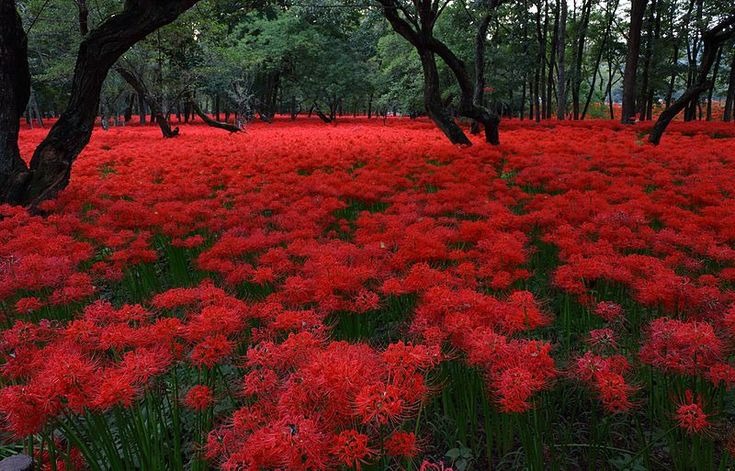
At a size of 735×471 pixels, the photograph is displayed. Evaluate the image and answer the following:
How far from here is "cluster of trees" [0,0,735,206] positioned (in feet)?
23.7

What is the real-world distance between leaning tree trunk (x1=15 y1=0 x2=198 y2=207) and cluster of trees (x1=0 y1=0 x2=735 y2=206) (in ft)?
0.05

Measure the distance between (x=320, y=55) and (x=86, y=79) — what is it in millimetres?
31806

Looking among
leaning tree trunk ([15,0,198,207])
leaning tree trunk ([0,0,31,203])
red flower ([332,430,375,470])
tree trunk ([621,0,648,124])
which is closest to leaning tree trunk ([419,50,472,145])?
leaning tree trunk ([15,0,198,207])

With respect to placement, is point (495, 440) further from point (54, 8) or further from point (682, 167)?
point (54, 8)

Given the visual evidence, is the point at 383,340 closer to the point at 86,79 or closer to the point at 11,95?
the point at 86,79

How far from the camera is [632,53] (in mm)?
17719

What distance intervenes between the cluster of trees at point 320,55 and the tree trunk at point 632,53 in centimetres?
6

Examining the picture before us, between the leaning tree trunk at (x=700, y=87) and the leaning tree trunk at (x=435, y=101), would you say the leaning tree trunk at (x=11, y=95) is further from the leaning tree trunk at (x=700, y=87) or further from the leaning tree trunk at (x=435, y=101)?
the leaning tree trunk at (x=700, y=87)

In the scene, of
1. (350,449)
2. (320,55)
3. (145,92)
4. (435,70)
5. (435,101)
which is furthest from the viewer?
(320,55)

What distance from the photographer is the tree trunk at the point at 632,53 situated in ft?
56.3

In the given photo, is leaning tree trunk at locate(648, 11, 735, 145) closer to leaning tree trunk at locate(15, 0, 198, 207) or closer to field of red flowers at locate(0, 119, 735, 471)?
field of red flowers at locate(0, 119, 735, 471)

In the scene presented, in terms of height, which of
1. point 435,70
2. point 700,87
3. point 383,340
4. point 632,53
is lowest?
point 383,340

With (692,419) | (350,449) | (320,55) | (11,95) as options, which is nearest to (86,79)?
(11,95)

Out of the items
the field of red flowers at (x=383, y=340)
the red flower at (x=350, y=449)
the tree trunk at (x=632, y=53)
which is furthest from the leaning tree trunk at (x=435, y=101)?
the red flower at (x=350, y=449)
